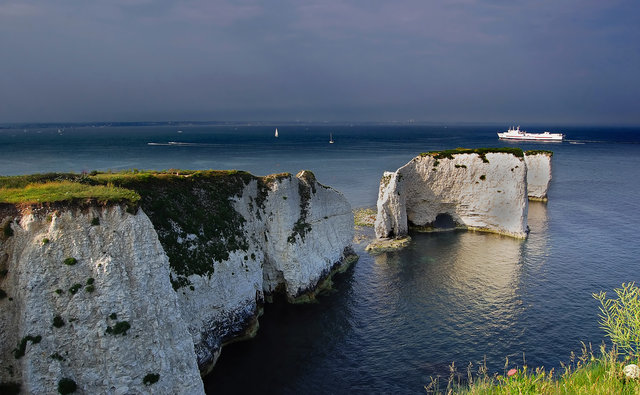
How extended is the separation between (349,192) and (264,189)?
4725cm

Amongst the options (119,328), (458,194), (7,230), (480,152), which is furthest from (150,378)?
(480,152)

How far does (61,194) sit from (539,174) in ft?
279

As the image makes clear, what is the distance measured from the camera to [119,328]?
61.7 feet

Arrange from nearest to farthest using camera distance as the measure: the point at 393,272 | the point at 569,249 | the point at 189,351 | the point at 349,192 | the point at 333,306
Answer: the point at 189,351 → the point at 333,306 → the point at 393,272 → the point at 569,249 → the point at 349,192

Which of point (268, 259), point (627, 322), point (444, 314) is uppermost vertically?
point (627, 322)

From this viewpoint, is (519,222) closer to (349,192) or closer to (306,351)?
(349,192)

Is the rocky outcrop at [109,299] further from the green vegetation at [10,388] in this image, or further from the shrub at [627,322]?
the shrub at [627,322]

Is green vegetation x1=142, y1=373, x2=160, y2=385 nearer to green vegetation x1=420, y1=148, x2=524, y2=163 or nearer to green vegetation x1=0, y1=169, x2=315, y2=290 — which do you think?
green vegetation x1=0, y1=169, x2=315, y2=290

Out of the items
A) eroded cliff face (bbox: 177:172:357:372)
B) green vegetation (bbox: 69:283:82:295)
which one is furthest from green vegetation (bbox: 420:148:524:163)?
green vegetation (bbox: 69:283:82:295)

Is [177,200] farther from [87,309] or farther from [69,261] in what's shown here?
[87,309]

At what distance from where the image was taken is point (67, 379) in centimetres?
1797

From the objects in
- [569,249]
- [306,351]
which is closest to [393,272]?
[306,351]

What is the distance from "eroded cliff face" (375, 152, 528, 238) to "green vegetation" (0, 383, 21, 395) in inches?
1691

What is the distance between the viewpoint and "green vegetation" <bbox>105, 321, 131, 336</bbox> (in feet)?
61.4
